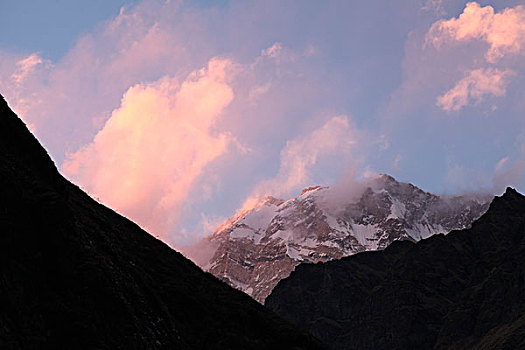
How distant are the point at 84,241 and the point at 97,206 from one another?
176 feet

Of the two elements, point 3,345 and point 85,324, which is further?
point 85,324

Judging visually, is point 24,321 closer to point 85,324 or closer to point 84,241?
point 85,324

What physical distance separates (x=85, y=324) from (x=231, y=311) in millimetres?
47721

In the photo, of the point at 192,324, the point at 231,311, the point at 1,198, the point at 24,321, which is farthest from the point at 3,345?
the point at 231,311

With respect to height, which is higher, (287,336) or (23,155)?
(23,155)

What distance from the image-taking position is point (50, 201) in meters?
39.5

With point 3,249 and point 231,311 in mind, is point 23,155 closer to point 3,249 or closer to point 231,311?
point 3,249

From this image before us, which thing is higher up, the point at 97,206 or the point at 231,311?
the point at 97,206

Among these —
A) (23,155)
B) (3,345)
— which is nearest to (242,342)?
(23,155)

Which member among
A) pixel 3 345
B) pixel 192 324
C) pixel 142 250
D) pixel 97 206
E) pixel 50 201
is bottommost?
pixel 3 345

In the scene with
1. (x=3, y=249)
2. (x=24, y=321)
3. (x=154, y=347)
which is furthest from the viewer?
(x=154, y=347)

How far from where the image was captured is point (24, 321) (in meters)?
30.7

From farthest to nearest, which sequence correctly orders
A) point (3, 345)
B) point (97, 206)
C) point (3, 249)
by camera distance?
1. point (97, 206)
2. point (3, 249)
3. point (3, 345)

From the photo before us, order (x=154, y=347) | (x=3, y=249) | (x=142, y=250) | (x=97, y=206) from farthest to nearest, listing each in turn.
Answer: (x=97, y=206) < (x=142, y=250) < (x=154, y=347) < (x=3, y=249)
